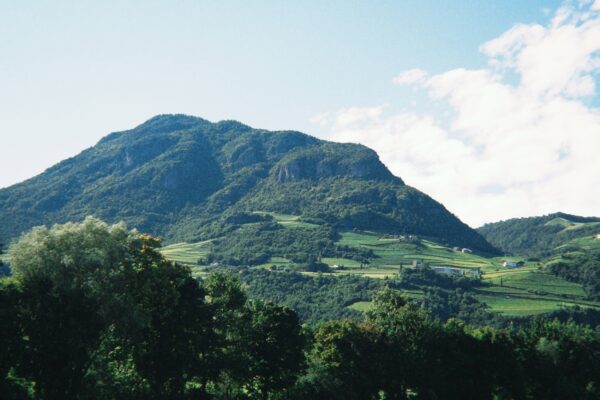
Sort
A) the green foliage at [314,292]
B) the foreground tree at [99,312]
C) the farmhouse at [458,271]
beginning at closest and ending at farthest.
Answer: the foreground tree at [99,312] → the green foliage at [314,292] → the farmhouse at [458,271]

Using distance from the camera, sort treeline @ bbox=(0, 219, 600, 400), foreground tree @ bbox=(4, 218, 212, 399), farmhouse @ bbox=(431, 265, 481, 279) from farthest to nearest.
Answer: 1. farmhouse @ bbox=(431, 265, 481, 279)
2. treeline @ bbox=(0, 219, 600, 400)
3. foreground tree @ bbox=(4, 218, 212, 399)

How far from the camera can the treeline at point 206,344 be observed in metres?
36.9

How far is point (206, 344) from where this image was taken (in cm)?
4653

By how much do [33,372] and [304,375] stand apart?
27908 mm

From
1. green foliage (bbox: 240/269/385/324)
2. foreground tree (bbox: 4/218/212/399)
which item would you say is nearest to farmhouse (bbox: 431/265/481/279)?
green foliage (bbox: 240/269/385/324)

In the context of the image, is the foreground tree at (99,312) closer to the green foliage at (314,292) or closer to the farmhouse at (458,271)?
the green foliage at (314,292)

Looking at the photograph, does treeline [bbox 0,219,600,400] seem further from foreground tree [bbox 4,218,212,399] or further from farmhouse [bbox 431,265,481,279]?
farmhouse [bbox 431,265,481,279]

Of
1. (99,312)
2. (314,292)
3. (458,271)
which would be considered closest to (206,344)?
(99,312)

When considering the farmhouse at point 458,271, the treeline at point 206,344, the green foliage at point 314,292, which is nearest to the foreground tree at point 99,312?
the treeline at point 206,344

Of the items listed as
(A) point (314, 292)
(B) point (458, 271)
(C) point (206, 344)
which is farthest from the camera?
(B) point (458, 271)

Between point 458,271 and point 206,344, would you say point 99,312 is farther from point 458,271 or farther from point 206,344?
point 458,271

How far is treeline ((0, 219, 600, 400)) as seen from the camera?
1454 inches

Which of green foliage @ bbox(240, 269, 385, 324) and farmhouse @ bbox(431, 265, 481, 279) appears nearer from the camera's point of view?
green foliage @ bbox(240, 269, 385, 324)

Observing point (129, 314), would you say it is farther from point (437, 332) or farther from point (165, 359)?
point (437, 332)
